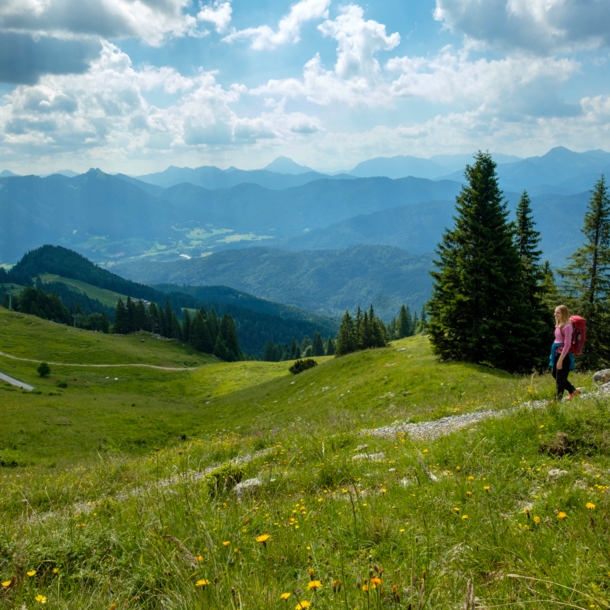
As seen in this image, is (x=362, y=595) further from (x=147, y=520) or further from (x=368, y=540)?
(x=147, y=520)

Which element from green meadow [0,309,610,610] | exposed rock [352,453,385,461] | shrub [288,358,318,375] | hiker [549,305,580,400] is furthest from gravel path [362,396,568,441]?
shrub [288,358,318,375]

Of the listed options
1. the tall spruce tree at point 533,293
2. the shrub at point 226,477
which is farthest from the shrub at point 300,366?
the shrub at point 226,477

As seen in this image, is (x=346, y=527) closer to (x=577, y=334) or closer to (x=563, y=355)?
(x=563, y=355)

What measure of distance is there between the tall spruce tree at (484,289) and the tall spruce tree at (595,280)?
23.3ft

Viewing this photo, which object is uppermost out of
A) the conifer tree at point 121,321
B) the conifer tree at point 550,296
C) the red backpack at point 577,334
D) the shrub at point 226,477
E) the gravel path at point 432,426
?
the red backpack at point 577,334

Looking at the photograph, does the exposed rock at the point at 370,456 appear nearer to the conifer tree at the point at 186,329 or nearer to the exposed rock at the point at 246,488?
the exposed rock at the point at 246,488

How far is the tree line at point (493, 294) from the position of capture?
27.9 meters

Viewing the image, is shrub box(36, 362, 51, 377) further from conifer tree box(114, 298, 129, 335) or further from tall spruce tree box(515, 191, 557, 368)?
tall spruce tree box(515, 191, 557, 368)

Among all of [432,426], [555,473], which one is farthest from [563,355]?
[555,473]

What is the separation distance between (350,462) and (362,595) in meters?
4.76

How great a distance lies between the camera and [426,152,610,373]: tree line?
91.6ft

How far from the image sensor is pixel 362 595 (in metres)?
2.92

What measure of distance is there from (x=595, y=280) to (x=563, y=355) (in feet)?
90.9

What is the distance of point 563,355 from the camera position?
10352mm
